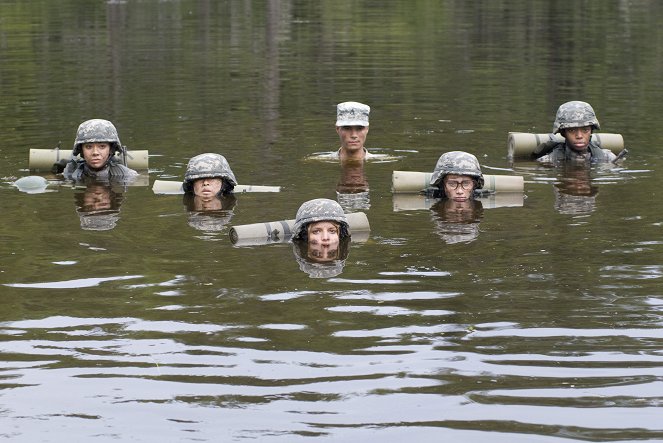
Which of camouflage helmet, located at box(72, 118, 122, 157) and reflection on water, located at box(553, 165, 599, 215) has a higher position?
camouflage helmet, located at box(72, 118, 122, 157)

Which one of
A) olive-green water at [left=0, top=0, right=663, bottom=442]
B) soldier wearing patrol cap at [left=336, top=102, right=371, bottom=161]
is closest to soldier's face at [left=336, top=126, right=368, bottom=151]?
soldier wearing patrol cap at [left=336, top=102, right=371, bottom=161]

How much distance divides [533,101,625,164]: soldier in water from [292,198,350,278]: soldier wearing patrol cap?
24.0 ft

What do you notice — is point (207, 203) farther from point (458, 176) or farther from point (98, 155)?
point (458, 176)

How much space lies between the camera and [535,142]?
2247 centimetres

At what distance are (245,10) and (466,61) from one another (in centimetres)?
2646

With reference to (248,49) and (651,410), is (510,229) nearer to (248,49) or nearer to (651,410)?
(651,410)

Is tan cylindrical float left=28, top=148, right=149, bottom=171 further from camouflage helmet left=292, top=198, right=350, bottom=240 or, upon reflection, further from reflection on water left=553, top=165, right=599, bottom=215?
camouflage helmet left=292, top=198, right=350, bottom=240

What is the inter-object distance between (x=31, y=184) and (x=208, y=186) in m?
2.94

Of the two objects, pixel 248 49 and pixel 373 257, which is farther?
pixel 248 49

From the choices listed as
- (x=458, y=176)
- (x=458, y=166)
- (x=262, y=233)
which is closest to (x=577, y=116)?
(x=458, y=176)

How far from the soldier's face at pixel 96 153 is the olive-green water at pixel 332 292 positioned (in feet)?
2.22

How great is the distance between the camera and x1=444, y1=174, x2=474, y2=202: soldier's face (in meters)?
18.6

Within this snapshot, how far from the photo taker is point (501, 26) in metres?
55.0

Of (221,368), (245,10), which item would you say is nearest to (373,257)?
(221,368)
